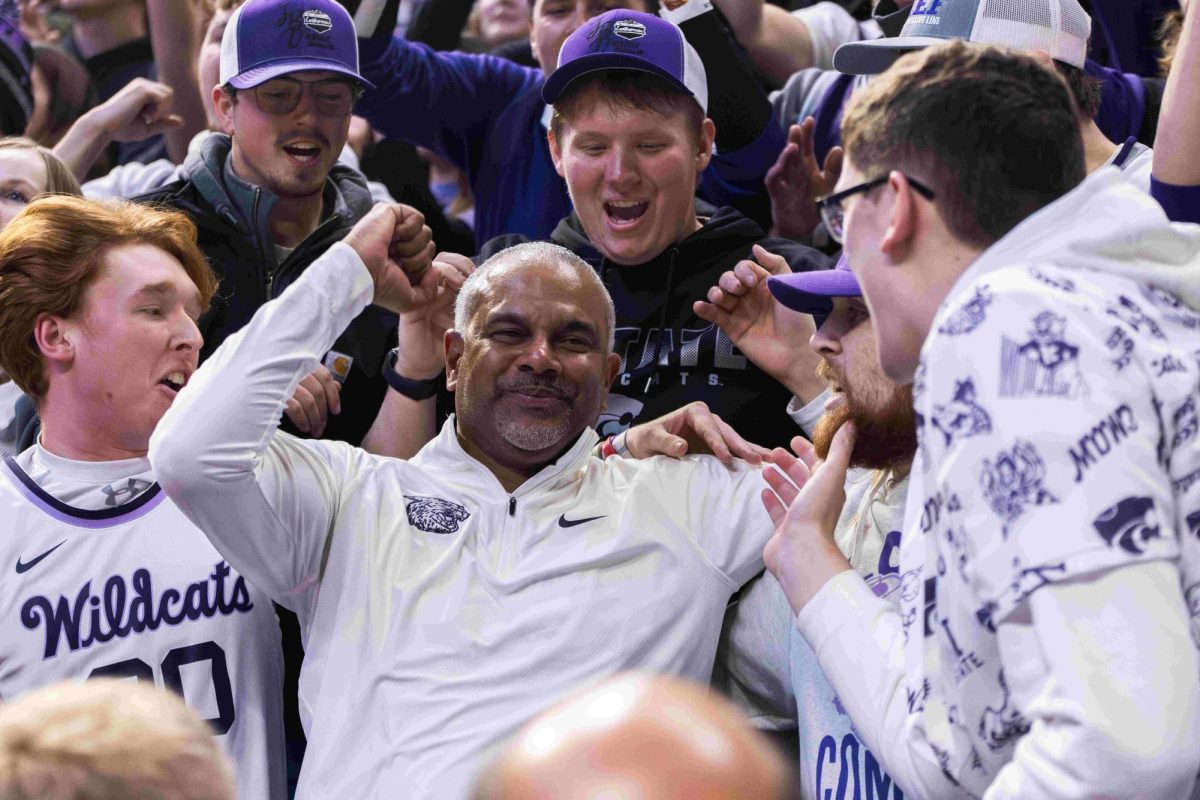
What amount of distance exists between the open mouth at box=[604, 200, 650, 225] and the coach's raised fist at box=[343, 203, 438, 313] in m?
0.49

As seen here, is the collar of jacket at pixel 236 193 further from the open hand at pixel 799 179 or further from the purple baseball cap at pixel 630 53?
the open hand at pixel 799 179

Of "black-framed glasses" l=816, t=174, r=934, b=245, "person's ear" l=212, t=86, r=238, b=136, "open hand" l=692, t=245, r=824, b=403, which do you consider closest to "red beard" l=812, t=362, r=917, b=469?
"open hand" l=692, t=245, r=824, b=403

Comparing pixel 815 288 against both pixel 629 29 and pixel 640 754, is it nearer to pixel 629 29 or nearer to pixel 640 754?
pixel 629 29

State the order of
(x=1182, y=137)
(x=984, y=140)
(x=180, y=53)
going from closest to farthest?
1. (x=984, y=140)
2. (x=1182, y=137)
3. (x=180, y=53)

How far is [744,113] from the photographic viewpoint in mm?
4066

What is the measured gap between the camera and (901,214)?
1830mm

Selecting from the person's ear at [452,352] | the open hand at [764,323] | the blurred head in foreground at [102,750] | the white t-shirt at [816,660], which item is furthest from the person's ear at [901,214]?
the person's ear at [452,352]

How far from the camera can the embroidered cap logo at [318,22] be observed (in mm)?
3986

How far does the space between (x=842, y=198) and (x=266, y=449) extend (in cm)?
133

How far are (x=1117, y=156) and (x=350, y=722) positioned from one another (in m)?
1.75

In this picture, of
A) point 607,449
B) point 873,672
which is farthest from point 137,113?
point 873,672

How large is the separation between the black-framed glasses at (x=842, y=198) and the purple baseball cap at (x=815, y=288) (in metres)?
0.61


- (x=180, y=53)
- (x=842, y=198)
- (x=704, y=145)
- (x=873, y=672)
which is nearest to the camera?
(x=842, y=198)

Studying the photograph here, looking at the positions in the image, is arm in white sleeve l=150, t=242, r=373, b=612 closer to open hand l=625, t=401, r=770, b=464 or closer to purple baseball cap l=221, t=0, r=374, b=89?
open hand l=625, t=401, r=770, b=464
